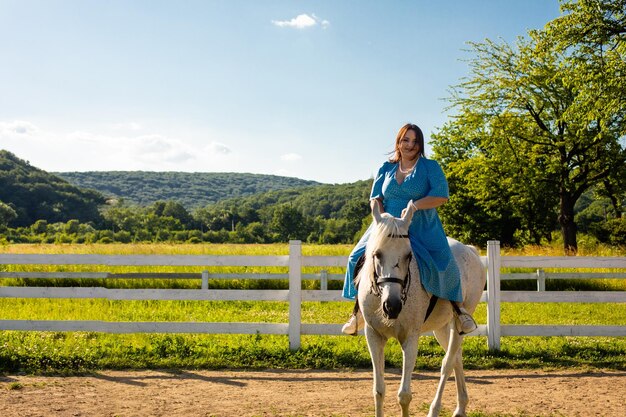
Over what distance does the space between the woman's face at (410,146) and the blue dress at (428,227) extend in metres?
0.08

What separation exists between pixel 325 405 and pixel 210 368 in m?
2.43

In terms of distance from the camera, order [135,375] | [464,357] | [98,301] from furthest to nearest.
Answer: [98,301] < [464,357] < [135,375]

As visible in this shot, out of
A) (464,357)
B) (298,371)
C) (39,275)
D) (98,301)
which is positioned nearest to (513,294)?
(464,357)

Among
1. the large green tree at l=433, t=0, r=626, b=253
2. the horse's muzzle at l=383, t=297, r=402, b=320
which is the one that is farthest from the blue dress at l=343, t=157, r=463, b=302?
the large green tree at l=433, t=0, r=626, b=253

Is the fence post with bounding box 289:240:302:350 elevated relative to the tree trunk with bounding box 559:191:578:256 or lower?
lower

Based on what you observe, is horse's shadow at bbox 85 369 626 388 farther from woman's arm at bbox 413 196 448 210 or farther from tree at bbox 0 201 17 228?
tree at bbox 0 201 17 228

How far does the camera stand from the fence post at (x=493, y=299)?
29.0 ft

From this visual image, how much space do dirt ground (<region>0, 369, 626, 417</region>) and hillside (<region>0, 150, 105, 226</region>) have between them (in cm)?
10294

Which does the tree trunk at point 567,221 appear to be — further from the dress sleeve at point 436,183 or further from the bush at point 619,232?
the dress sleeve at point 436,183

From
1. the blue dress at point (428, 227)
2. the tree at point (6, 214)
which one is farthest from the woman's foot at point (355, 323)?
the tree at point (6, 214)

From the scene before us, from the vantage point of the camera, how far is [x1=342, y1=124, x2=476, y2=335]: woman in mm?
4766

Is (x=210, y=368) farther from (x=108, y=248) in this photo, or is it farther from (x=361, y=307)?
(x=108, y=248)

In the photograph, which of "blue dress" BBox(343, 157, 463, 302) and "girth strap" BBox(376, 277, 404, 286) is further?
"blue dress" BBox(343, 157, 463, 302)

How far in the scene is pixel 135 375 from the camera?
7.69 metres
